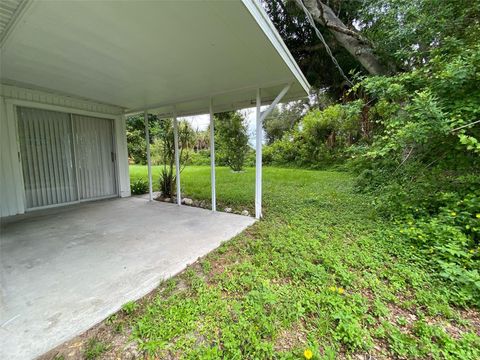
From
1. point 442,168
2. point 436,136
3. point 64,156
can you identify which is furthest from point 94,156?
point 442,168

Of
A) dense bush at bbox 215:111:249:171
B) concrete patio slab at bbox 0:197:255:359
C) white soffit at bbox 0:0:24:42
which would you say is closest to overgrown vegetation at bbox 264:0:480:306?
concrete patio slab at bbox 0:197:255:359

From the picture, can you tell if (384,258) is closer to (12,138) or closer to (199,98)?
(199,98)

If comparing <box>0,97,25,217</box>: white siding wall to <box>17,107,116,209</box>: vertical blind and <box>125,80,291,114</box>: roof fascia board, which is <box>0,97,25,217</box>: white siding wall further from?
<box>125,80,291,114</box>: roof fascia board

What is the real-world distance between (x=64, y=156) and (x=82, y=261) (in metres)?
3.34

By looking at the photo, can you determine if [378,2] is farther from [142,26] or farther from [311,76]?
[142,26]

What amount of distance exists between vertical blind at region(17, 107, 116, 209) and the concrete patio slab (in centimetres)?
63

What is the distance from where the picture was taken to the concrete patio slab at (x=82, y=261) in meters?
Result: 1.40

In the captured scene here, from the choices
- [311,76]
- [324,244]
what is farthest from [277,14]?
[324,244]

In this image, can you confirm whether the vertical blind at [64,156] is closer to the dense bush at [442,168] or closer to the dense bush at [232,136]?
the dense bush at [232,136]

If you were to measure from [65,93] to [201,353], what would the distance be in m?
4.95

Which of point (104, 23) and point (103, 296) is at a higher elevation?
point (104, 23)

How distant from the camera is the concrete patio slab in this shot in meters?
1.40

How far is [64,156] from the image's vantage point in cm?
437

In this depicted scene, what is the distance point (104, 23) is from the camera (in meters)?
1.79
